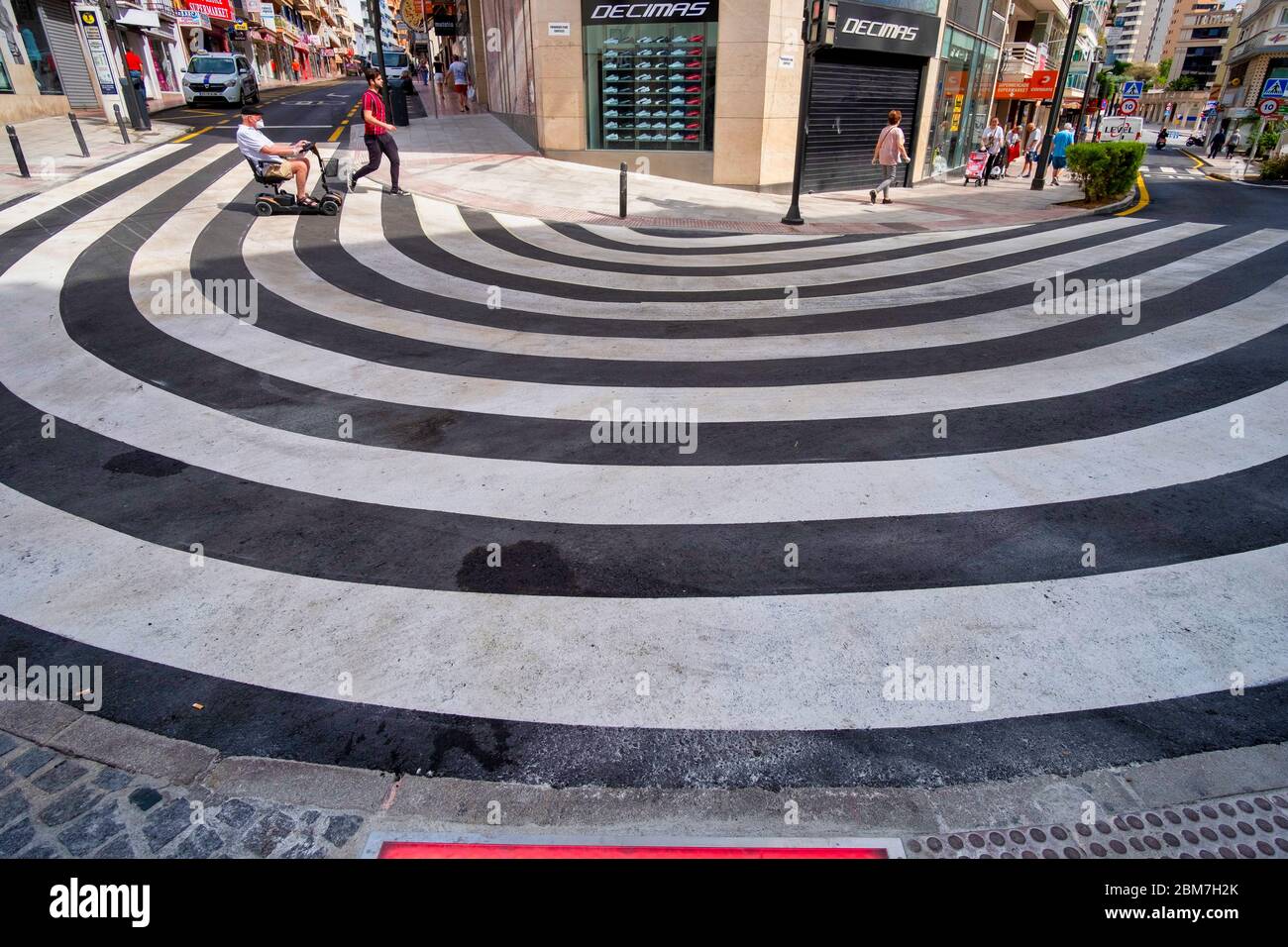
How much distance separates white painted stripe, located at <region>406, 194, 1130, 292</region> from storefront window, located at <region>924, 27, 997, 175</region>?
1163 cm

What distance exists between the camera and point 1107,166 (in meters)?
17.0

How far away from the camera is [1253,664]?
129 inches

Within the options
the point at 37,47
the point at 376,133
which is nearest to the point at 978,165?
the point at 376,133

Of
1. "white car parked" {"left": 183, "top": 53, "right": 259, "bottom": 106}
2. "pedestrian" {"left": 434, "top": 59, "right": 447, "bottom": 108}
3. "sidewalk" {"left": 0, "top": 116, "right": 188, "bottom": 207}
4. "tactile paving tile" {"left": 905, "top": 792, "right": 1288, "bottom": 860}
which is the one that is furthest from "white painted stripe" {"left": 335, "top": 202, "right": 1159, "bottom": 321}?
"pedestrian" {"left": 434, "top": 59, "right": 447, "bottom": 108}

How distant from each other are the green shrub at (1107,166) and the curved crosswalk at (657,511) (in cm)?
1021

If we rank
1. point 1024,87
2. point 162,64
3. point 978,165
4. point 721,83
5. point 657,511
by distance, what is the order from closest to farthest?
point 657,511, point 721,83, point 978,165, point 1024,87, point 162,64

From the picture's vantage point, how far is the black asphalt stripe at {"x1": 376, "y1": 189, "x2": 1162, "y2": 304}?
9113 mm

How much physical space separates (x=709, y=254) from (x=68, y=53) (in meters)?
30.9

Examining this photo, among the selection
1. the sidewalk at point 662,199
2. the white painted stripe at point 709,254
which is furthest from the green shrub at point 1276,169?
the white painted stripe at point 709,254

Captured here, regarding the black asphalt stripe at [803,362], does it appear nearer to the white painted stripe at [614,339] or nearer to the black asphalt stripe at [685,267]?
the white painted stripe at [614,339]

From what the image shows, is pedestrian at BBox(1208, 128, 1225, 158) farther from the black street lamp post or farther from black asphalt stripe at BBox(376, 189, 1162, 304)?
black asphalt stripe at BBox(376, 189, 1162, 304)

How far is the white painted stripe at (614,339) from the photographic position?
7152 millimetres

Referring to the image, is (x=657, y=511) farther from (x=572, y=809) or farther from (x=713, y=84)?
(x=713, y=84)
